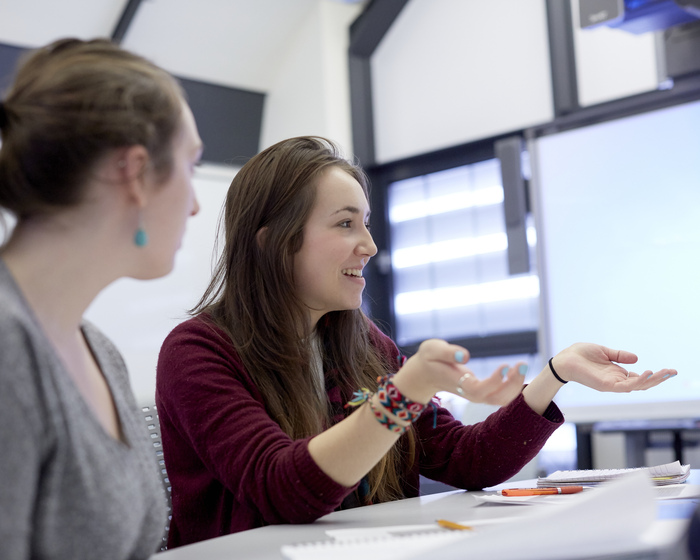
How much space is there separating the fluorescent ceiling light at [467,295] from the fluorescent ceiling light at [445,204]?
41 centimetres

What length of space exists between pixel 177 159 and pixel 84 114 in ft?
0.40

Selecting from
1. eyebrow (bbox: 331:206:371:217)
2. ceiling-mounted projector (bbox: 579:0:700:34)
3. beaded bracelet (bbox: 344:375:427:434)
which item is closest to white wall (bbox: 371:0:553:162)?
ceiling-mounted projector (bbox: 579:0:700:34)

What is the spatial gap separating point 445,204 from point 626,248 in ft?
4.03

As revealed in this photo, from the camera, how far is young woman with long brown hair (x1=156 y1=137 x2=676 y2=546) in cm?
100

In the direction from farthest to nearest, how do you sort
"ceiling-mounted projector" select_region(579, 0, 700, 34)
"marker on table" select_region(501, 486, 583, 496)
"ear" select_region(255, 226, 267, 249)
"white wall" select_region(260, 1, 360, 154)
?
"white wall" select_region(260, 1, 360, 154) → "ceiling-mounted projector" select_region(579, 0, 700, 34) → "ear" select_region(255, 226, 267, 249) → "marker on table" select_region(501, 486, 583, 496)

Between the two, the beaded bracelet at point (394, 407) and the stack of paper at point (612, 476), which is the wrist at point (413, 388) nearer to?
the beaded bracelet at point (394, 407)

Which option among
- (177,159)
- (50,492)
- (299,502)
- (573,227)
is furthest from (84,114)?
(573,227)

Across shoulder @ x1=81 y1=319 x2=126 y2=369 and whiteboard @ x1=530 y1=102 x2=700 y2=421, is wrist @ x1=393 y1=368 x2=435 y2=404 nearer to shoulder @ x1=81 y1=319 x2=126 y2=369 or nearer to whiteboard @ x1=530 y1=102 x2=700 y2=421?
shoulder @ x1=81 y1=319 x2=126 y2=369

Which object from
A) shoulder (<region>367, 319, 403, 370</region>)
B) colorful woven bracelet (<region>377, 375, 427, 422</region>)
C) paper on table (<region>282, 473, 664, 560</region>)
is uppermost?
shoulder (<region>367, 319, 403, 370</region>)

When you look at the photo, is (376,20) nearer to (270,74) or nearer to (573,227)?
(270,74)

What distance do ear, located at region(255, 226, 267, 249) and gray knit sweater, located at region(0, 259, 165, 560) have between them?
68 cm

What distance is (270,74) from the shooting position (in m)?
4.38

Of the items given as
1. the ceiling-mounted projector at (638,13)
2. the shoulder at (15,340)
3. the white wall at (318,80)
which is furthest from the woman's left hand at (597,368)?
the white wall at (318,80)

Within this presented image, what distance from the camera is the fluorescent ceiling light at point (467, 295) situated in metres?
3.78
